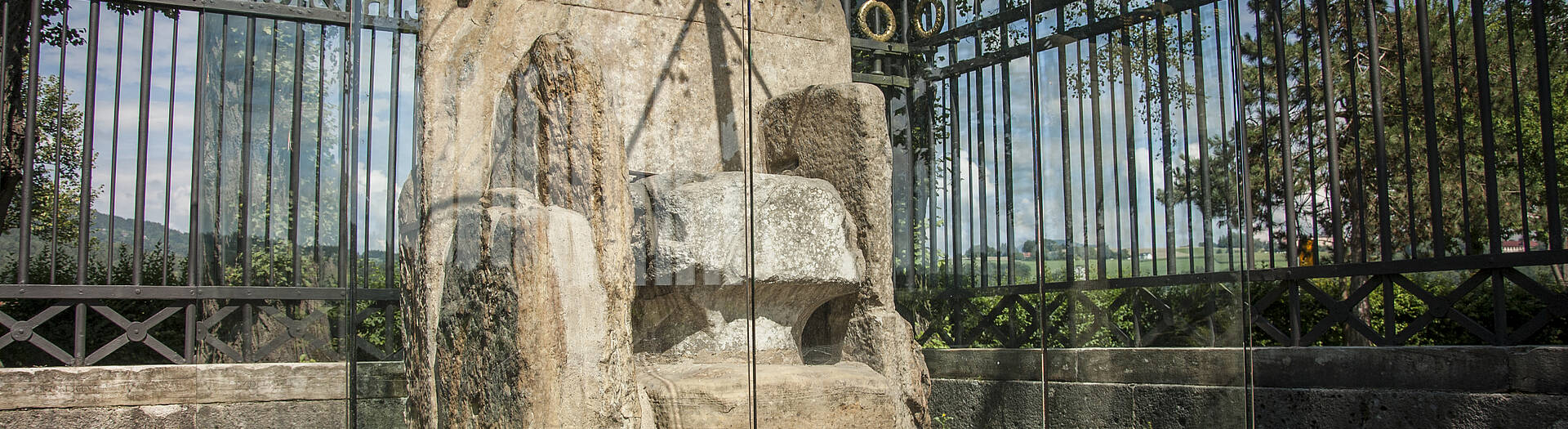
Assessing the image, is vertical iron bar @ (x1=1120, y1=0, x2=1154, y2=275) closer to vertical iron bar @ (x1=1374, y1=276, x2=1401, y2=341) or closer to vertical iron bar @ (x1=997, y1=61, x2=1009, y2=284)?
vertical iron bar @ (x1=997, y1=61, x2=1009, y2=284)

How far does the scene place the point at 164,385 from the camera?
14.5ft

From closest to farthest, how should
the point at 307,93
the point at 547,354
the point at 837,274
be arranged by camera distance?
the point at 547,354 → the point at 837,274 → the point at 307,93

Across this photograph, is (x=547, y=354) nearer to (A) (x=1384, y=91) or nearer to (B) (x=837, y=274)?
(B) (x=837, y=274)

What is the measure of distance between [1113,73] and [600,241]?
5.22 ft

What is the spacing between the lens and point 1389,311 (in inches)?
162

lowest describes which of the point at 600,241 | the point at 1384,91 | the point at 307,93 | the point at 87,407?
the point at 87,407

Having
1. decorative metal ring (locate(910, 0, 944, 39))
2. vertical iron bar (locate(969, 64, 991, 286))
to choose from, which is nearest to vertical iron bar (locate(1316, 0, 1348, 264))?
vertical iron bar (locate(969, 64, 991, 286))

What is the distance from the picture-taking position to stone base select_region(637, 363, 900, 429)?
2.23m

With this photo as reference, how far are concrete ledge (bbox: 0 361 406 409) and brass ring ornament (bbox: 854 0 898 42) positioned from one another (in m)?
2.51

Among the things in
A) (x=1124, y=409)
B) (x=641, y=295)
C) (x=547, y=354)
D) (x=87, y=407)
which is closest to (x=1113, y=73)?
(x=1124, y=409)

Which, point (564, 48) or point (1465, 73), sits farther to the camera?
point (1465, 73)

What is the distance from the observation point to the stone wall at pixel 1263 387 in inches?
110

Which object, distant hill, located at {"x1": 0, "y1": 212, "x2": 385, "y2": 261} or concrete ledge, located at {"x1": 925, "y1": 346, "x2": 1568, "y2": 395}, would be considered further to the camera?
distant hill, located at {"x1": 0, "y1": 212, "x2": 385, "y2": 261}

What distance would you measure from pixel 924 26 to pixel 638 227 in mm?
962
